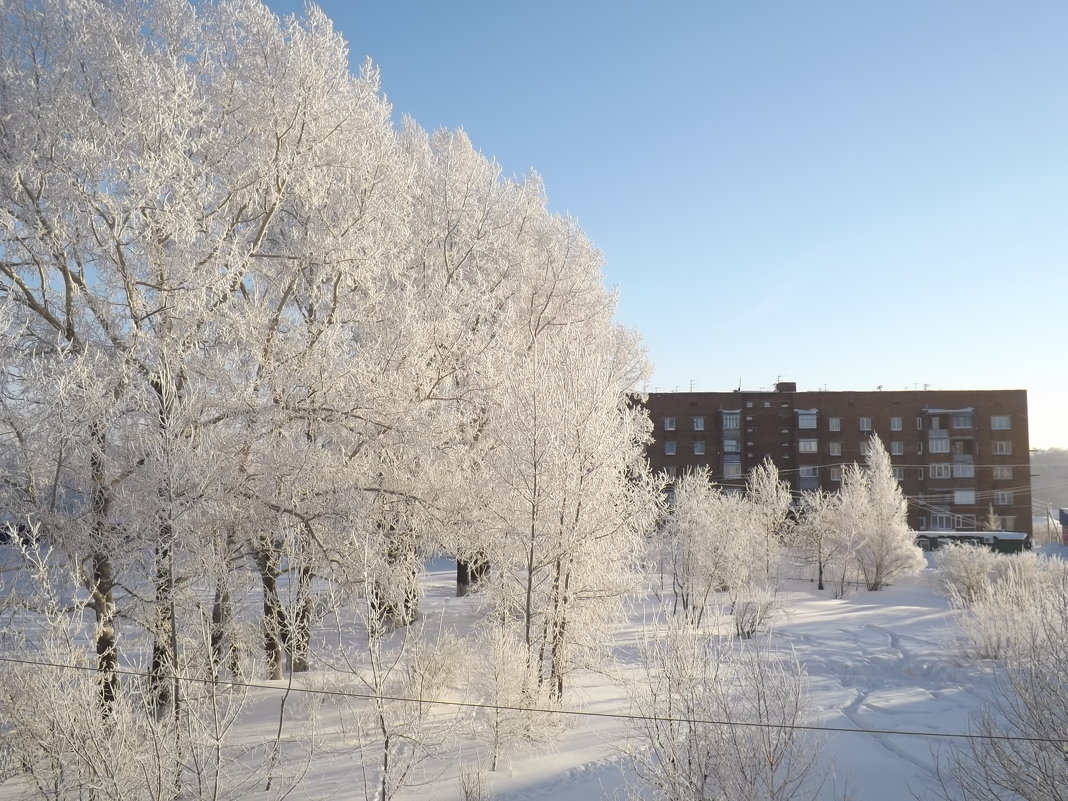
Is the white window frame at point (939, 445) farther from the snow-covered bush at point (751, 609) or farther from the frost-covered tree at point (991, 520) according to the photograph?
the snow-covered bush at point (751, 609)

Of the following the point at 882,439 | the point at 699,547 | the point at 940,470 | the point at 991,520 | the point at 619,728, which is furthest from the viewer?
the point at 882,439

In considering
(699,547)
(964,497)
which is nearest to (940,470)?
(964,497)

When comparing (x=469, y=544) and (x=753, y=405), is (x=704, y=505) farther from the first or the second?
(x=753, y=405)

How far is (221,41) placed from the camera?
1231 cm

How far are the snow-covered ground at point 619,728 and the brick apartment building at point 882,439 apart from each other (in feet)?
112

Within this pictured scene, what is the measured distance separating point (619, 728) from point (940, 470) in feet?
156

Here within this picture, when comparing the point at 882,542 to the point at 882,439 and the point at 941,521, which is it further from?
the point at 941,521

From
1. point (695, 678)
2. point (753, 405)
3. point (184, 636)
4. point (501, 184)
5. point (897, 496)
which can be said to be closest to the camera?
point (695, 678)

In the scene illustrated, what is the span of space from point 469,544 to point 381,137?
7715mm

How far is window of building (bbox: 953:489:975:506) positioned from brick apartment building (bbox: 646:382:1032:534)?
0.07 metres

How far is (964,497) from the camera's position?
50.8 m

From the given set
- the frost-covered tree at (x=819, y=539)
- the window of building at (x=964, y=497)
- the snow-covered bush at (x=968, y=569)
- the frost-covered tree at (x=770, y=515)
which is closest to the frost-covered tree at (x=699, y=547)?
the frost-covered tree at (x=770, y=515)

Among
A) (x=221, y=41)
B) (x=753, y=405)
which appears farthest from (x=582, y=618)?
(x=753, y=405)

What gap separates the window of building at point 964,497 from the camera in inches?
1998
